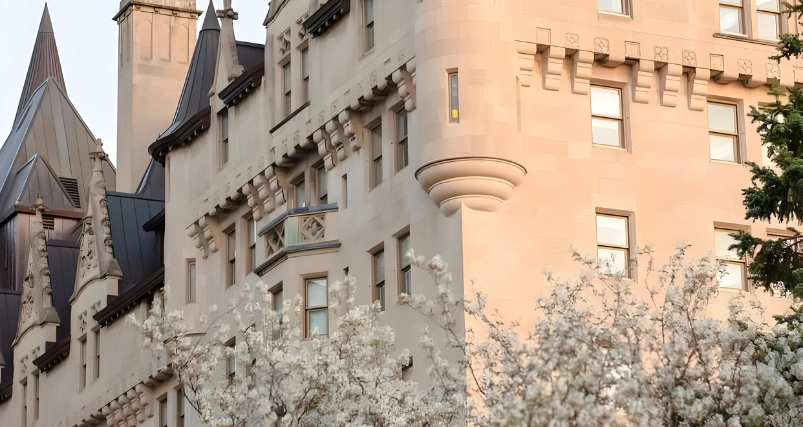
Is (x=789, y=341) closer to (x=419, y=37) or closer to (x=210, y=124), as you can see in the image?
(x=419, y=37)

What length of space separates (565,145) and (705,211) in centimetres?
365

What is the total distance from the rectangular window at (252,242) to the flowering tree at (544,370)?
1147 cm

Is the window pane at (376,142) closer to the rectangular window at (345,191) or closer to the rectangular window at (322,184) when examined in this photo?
the rectangular window at (345,191)

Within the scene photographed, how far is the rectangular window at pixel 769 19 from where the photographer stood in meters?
41.4

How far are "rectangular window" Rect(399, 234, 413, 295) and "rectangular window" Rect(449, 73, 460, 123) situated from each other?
11.6ft

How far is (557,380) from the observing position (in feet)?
78.8

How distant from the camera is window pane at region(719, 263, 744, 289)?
39438mm

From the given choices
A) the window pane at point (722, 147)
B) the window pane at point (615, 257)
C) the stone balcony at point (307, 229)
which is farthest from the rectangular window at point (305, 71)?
the window pane at point (722, 147)

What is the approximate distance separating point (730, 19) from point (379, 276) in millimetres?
10275

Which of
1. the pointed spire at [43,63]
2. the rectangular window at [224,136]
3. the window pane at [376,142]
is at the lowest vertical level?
the window pane at [376,142]

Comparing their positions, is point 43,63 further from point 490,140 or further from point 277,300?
point 490,140

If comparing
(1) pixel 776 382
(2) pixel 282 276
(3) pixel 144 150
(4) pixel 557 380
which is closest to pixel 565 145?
(2) pixel 282 276

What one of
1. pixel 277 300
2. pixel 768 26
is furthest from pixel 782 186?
pixel 277 300

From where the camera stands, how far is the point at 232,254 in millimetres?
48688
